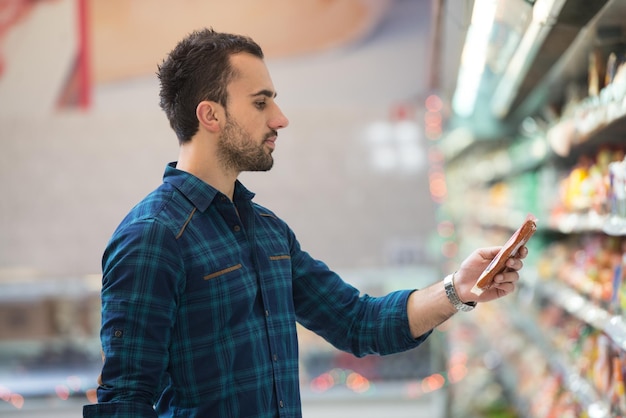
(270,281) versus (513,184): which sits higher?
(513,184)

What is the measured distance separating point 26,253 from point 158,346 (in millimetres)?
2757

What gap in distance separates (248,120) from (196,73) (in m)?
0.16

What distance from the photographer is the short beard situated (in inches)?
Result: 74.0

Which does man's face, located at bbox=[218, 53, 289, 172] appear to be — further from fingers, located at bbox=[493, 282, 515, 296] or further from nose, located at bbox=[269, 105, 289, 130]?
fingers, located at bbox=[493, 282, 515, 296]

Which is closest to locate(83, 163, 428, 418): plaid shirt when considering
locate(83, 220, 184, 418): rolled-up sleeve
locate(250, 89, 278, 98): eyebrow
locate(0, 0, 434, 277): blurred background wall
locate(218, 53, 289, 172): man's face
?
locate(83, 220, 184, 418): rolled-up sleeve

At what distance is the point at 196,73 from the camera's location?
188 centimetres

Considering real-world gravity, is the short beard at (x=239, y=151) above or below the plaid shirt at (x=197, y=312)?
above

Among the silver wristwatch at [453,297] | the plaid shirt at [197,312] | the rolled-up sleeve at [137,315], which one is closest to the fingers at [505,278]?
the silver wristwatch at [453,297]

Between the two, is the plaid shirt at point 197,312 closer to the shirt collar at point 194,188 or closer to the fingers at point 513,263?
the shirt collar at point 194,188

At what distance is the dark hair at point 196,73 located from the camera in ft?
6.14

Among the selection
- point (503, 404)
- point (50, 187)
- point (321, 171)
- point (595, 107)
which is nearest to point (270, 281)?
point (595, 107)

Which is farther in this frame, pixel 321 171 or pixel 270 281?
pixel 321 171

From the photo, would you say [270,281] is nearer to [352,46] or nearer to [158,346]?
[158,346]

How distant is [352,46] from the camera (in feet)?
13.6
